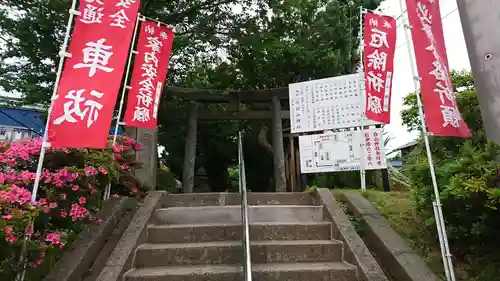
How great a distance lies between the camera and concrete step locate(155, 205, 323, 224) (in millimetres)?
4258

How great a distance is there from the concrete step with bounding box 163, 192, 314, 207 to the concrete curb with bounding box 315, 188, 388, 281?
16.4 inches

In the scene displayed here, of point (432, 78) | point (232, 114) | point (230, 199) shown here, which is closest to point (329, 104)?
point (232, 114)

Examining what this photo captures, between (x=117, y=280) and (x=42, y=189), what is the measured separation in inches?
42.5

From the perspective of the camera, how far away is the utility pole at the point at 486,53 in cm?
349

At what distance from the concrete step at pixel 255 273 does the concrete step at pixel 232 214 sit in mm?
1002

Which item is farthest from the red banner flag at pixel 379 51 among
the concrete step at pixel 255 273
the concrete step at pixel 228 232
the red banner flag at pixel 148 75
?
the red banner flag at pixel 148 75

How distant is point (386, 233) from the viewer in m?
3.56

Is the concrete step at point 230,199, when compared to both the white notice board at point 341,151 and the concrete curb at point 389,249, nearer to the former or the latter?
the concrete curb at point 389,249

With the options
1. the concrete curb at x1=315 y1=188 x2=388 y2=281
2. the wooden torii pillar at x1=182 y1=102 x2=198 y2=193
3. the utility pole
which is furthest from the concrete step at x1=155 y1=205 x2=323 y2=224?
the wooden torii pillar at x1=182 y1=102 x2=198 y2=193

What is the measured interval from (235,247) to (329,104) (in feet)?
15.1

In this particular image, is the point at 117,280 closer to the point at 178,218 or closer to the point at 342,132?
the point at 178,218

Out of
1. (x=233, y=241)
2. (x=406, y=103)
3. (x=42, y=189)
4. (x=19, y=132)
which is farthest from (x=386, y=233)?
(x=19, y=132)

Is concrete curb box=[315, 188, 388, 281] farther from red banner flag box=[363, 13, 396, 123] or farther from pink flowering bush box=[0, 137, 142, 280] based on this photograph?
pink flowering bush box=[0, 137, 142, 280]

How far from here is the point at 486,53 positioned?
3.62 metres
